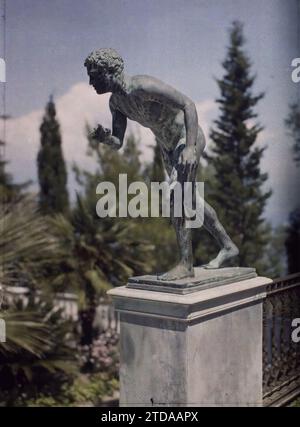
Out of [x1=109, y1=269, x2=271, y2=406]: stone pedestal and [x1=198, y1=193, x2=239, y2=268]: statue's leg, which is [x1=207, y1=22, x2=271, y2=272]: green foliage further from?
[x1=109, y1=269, x2=271, y2=406]: stone pedestal

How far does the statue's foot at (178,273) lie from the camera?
10.7ft

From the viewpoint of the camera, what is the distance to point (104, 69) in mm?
3082

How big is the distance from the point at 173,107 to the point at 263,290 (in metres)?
1.48

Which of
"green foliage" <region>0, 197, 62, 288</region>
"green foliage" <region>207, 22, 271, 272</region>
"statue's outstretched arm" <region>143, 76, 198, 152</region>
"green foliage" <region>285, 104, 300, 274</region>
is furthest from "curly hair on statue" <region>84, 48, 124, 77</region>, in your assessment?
"green foliage" <region>207, 22, 271, 272</region>

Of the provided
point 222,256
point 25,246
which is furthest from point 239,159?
point 222,256

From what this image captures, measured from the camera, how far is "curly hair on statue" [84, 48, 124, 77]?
3.07m

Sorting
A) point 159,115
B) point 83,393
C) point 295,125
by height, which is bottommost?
point 83,393

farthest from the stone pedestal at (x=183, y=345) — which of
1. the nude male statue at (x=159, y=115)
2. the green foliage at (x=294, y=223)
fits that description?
the green foliage at (x=294, y=223)

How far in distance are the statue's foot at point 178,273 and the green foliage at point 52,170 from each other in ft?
29.9

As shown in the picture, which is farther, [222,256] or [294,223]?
[294,223]

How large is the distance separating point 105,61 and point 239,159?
28.0ft

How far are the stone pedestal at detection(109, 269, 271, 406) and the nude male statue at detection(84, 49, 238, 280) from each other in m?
0.24

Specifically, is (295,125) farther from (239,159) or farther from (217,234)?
(217,234)
